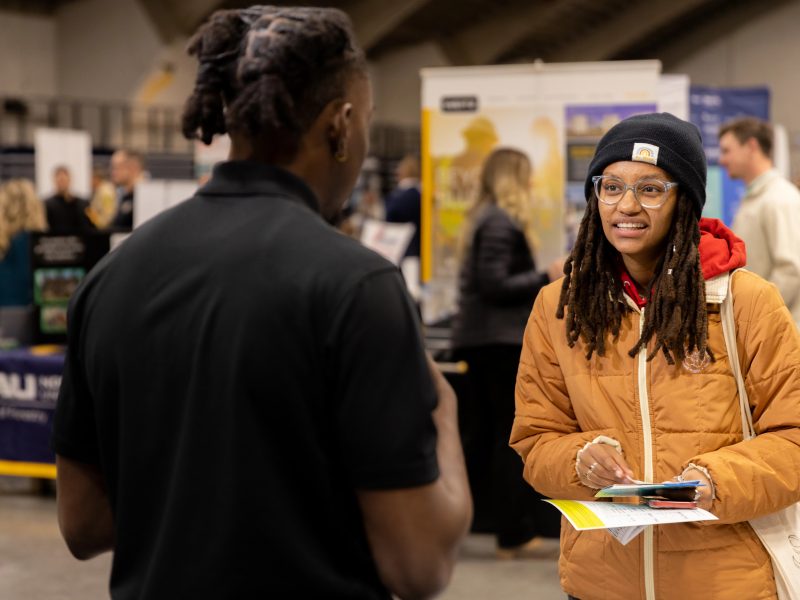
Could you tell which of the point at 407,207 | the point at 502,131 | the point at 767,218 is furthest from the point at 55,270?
the point at 407,207

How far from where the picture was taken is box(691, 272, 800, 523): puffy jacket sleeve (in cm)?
176

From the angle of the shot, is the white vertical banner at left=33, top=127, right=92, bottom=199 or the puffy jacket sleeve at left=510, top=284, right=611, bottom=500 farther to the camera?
the white vertical banner at left=33, top=127, right=92, bottom=199

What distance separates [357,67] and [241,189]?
0.64 feet

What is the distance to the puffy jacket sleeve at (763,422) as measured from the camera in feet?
5.79

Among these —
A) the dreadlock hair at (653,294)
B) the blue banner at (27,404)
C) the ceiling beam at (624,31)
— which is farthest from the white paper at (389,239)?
the ceiling beam at (624,31)

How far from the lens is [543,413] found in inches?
78.1

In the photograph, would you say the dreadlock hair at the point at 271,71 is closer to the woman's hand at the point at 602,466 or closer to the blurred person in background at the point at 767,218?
the woman's hand at the point at 602,466

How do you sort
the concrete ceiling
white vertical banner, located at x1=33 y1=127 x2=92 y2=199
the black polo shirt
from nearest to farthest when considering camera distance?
the black polo shirt
white vertical banner, located at x1=33 y1=127 x2=92 y2=199
the concrete ceiling

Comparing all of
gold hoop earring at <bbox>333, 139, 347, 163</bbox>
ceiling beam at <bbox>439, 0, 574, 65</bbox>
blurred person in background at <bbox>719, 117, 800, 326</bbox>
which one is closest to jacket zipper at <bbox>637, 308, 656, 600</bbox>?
gold hoop earring at <bbox>333, 139, 347, 163</bbox>

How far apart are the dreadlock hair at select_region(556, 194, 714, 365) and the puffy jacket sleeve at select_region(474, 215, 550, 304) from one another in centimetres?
248

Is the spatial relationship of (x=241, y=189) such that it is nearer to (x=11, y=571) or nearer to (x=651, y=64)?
(x=11, y=571)

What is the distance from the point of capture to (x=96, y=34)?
16875 mm

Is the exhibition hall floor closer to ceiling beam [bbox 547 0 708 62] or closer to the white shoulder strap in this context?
the white shoulder strap

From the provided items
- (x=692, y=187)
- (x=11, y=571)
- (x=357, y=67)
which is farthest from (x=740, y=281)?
(x=11, y=571)
